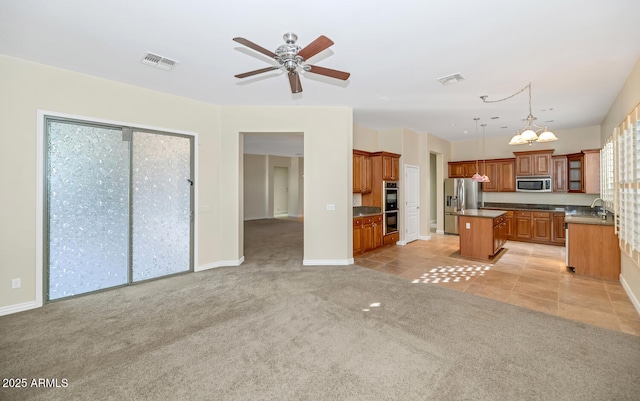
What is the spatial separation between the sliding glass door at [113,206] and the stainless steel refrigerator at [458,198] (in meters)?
7.33

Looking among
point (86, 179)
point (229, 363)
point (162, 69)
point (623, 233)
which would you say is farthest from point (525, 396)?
point (86, 179)

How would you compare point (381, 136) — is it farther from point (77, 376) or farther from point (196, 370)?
point (77, 376)

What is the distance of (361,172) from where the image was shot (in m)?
6.29

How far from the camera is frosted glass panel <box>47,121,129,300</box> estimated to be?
3.53m

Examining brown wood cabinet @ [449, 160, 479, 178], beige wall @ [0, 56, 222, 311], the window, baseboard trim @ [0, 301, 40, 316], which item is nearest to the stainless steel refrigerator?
brown wood cabinet @ [449, 160, 479, 178]

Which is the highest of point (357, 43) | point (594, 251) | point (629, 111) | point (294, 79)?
point (357, 43)

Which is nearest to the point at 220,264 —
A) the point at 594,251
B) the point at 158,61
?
the point at 158,61

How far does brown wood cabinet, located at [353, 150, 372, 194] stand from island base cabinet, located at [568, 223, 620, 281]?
3774mm

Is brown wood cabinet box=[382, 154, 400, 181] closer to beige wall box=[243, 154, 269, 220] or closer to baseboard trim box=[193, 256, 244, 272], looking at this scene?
baseboard trim box=[193, 256, 244, 272]

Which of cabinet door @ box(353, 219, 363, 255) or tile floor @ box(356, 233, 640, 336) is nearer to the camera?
tile floor @ box(356, 233, 640, 336)

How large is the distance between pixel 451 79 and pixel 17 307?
21.1 feet

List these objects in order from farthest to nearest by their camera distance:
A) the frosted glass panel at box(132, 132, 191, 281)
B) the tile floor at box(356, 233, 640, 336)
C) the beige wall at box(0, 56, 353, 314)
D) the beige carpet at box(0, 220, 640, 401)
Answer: the frosted glass panel at box(132, 132, 191, 281)
the beige wall at box(0, 56, 353, 314)
the tile floor at box(356, 233, 640, 336)
the beige carpet at box(0, 220, 640, 401)

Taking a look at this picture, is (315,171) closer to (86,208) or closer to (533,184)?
(86,208)

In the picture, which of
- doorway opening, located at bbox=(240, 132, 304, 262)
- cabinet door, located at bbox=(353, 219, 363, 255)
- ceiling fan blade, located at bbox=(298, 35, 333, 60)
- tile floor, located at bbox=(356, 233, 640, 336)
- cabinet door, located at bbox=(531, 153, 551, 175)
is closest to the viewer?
ceiling fan blade, located at bbox=(298, 35, 333, 60)
